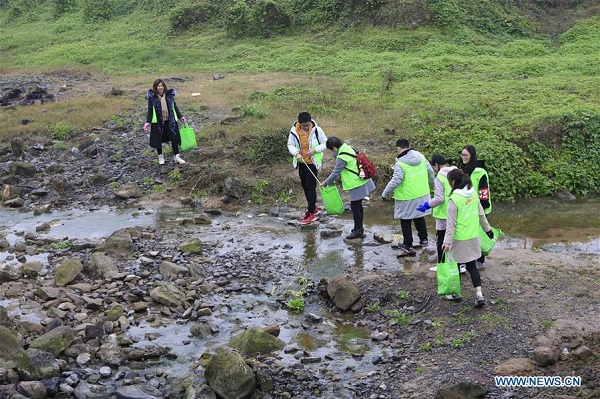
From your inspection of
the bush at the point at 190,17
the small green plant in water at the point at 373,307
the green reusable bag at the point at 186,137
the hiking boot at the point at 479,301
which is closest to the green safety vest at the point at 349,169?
the small green plant in water at the point at 373,307

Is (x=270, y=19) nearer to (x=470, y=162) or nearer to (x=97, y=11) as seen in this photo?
(x=97, y=11)

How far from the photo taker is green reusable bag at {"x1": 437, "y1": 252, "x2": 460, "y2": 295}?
7.89m

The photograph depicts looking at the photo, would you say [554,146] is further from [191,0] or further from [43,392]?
[191,0]

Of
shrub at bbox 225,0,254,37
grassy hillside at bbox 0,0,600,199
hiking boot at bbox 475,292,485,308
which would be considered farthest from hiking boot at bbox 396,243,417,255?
shrub at bbox 225,0,254,37

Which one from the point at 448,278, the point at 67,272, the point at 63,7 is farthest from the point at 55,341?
the point at 63,7

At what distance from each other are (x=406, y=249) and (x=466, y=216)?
214 centimetres

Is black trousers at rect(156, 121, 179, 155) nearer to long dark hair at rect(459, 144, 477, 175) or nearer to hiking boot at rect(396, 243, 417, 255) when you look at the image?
hiking boot at rect(396, 243, 417, 255)

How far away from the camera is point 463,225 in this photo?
799 centimetres

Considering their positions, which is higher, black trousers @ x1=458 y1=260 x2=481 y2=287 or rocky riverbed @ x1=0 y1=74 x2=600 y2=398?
black trousers @ x1=458 y1=260 x2=481 y2=287

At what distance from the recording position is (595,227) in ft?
37.6

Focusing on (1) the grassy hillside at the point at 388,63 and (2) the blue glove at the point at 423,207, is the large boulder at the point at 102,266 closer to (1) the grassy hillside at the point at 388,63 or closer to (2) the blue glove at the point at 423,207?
(2) the blue glove at the point at 423,207

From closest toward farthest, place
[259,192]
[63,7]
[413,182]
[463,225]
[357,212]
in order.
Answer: [463,225], [413,182], [357,212], [259,192], [63,7]

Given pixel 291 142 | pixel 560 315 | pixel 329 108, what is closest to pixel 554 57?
pixel 329 108

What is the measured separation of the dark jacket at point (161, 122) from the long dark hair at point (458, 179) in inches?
314
